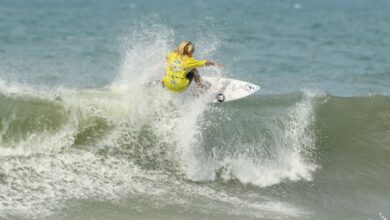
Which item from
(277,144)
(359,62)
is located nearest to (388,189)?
(277,144)

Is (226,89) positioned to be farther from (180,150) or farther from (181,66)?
(180,150)

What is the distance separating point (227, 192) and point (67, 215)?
280 centimetres

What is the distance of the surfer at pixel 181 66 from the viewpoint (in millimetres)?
11734

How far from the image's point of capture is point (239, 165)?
11.7 meters

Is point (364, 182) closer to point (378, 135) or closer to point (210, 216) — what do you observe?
point (378, 135)

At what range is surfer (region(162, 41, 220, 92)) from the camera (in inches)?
462

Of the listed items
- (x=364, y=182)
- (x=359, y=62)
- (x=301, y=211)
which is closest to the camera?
(x=301, y=211)

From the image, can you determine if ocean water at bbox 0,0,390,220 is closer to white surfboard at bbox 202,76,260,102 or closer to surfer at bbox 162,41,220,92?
white surfboard at bbox 202,76,260,102

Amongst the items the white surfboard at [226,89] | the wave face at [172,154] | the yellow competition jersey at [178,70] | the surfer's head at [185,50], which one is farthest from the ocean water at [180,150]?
the surfer's head at [185,50]

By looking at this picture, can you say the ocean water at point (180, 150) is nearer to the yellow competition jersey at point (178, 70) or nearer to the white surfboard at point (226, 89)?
the white surfboard at point (226, 89)

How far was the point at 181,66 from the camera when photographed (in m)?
11.8

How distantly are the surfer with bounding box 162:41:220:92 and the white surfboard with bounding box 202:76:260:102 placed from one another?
3.05ft

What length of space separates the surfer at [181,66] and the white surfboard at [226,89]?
929 mm

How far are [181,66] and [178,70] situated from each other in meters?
0.10
